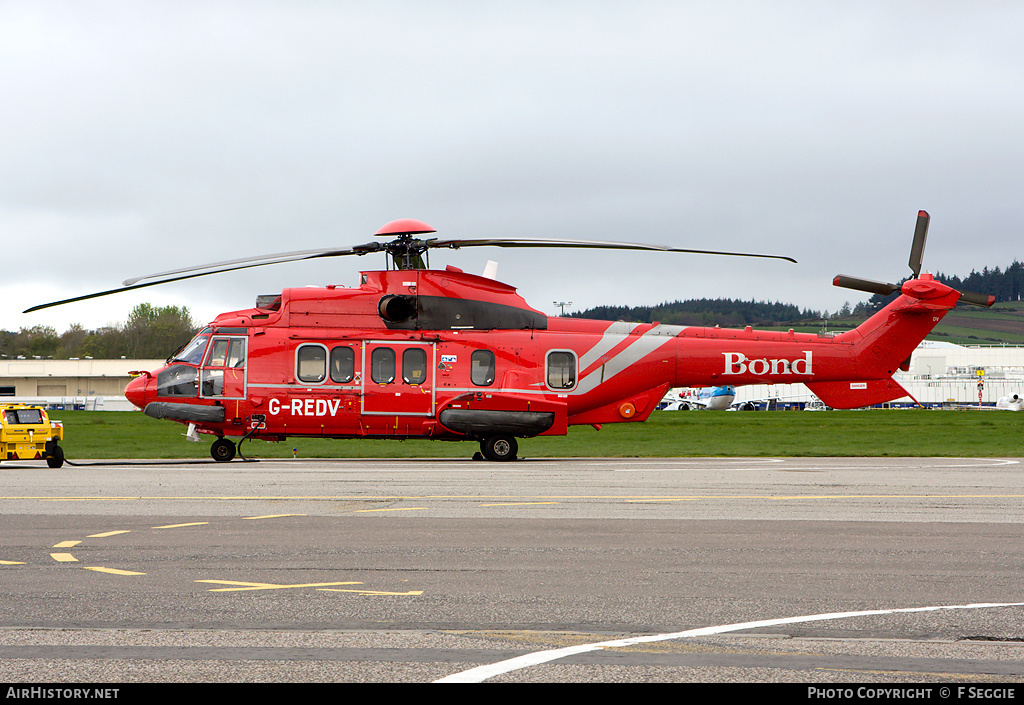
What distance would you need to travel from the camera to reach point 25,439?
20688mm

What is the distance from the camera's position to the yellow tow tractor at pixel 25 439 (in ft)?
67.4

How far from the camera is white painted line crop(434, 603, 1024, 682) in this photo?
5258 mm

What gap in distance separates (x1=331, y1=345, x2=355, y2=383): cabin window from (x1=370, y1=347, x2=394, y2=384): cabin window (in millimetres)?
490

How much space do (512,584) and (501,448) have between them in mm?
16014

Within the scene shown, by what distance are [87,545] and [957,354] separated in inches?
6123

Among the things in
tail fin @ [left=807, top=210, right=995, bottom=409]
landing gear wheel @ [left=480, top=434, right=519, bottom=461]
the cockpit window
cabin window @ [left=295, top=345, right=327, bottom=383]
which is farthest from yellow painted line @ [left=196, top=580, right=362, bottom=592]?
tail fin @ [left=807, top=210, right=995, bottom=409]

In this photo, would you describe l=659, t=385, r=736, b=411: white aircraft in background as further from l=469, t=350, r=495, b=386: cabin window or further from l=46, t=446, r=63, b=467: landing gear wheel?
l=46, t=446, r=63, b=467: landing gear wheel

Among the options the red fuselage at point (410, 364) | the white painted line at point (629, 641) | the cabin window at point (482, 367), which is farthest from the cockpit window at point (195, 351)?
the white painted line at point (629, 641)

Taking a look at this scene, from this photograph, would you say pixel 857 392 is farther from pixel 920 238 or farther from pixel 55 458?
pixel 55 458

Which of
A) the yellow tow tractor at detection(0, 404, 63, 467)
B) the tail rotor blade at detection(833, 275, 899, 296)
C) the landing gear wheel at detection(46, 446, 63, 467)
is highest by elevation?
the tail rotor blade at detection(833, 275, 899, 296)

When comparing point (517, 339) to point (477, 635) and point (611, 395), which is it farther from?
point (477, 635)

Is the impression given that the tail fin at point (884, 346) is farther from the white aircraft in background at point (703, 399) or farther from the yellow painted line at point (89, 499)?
the white aircraft in background at point (703, 399)

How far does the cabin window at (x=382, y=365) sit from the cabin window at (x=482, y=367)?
1.98m
